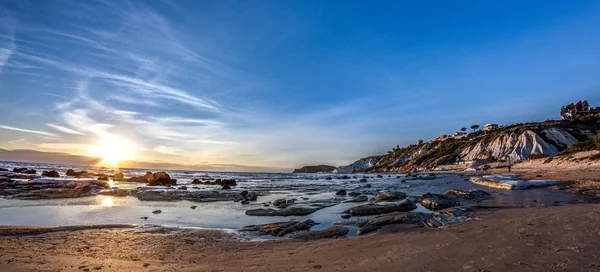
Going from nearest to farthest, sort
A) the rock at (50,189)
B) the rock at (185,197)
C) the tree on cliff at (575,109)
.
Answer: the rock at (50,189) < the rock at (185,197) < the tree on cliff at (575,109)

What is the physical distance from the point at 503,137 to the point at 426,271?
128005 mm

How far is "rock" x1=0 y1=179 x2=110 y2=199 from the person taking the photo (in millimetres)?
24748

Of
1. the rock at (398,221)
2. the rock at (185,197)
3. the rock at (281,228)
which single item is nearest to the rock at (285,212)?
the rock at (281,228)

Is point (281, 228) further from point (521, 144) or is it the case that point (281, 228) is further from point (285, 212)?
point (521, 144)

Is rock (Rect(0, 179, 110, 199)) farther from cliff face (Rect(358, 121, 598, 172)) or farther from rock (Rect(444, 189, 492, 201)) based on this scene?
cliff face (Rect(358, 121, 598, 172))

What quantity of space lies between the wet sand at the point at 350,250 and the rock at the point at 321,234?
0.66 metres

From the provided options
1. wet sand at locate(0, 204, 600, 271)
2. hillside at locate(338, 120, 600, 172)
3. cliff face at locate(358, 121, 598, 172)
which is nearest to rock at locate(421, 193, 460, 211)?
wet sand at locate(0, 204, 600, 271)

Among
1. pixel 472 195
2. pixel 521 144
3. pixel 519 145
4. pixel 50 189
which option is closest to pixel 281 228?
A: pixel 472 195

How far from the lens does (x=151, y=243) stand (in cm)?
A: 1036

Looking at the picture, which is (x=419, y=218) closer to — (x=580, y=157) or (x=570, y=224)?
(x=570, y=224)

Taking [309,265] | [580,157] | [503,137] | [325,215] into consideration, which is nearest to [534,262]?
[309,265]

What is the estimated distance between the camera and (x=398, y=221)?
12.1 metres

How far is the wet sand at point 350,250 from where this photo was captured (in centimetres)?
664

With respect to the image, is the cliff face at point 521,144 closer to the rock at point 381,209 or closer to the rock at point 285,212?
the rock at point 381,209
